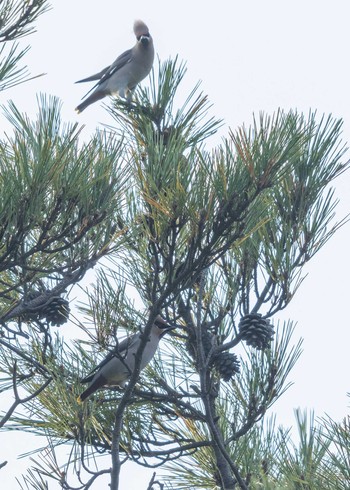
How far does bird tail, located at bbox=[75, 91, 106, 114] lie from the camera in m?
5.10

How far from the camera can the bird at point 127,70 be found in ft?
15.0

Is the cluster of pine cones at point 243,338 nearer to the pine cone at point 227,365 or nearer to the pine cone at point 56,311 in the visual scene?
the pine cone at point 227,365

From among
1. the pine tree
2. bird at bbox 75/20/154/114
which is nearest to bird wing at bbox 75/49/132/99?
bird at bbox 75/20/154/114

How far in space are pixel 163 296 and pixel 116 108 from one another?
1064 mm

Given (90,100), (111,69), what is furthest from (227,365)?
(90,100)

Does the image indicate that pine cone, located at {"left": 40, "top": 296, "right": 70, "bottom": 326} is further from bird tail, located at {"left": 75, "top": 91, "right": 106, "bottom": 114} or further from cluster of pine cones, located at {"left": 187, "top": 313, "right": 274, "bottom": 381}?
bird tail, located at {"left": 75, "top": 91, "right": 106, "bottom": 114}

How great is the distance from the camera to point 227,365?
3357 mm

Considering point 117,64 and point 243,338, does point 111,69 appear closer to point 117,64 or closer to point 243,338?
point 117,64

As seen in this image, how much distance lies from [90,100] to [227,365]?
7.29 feet

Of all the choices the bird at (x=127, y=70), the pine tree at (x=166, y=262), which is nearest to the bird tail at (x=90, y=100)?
the bird at (x=127, y=70)

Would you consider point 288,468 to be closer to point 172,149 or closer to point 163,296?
point 163,296

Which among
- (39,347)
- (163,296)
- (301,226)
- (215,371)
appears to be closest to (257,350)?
(215,371)

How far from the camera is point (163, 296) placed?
2.51 metres

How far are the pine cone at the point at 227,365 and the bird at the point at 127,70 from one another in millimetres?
1261
